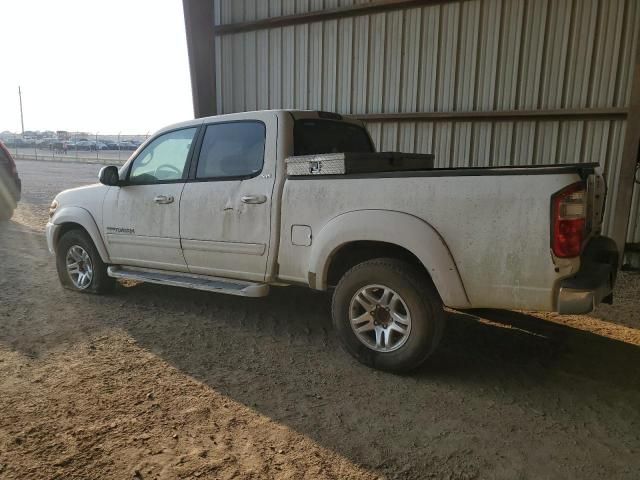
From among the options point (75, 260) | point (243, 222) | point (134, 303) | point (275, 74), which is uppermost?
point (275, 74)

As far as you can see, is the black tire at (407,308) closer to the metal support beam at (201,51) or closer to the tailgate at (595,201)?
the tailgate at (595,201)

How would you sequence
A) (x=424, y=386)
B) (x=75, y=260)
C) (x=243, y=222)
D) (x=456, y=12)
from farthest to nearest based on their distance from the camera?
(x=456, y=12)
(x=75, y=260)
(x=243, y=222)
(x=424, y=386)

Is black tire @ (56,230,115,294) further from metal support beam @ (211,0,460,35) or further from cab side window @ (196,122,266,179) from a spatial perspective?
metal support beam @ (211,0,460,35)

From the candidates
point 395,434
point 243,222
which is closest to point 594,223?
point 395,434

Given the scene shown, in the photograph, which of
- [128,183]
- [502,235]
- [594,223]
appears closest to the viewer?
[502,235]

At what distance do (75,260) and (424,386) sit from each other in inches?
161

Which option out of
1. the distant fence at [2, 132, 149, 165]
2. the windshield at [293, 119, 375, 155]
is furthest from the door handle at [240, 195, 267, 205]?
the distant fence at [2, 132, 149, 165]

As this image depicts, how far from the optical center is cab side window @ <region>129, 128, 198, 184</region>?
15.5 feet

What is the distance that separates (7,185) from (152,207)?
7149 mm

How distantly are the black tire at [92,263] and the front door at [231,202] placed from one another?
1320 millimetres

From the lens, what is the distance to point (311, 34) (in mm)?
9344

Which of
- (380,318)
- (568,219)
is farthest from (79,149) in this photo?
(568,219)

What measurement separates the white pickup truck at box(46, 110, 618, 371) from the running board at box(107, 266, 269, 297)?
0.7 inches

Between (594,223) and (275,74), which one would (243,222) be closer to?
(594,223)
